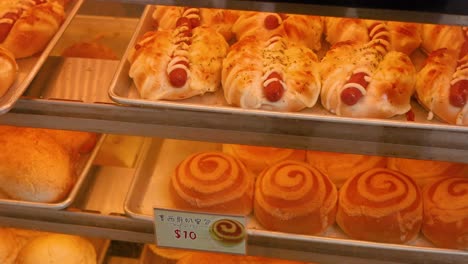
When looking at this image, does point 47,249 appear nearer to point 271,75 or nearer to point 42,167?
point 42,167

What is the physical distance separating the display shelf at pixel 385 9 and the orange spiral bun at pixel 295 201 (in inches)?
22.2

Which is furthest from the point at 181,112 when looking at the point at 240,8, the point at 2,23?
the point at 2,23

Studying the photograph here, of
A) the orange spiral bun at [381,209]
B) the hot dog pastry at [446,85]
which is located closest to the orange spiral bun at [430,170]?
the orange spiral bun at [381,209]

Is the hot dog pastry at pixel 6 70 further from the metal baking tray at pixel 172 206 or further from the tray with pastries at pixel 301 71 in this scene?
the metal baking tray at pixel 172 206

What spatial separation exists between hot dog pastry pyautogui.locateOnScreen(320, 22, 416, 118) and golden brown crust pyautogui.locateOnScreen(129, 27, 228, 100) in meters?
0.32

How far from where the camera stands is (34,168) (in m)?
1.67

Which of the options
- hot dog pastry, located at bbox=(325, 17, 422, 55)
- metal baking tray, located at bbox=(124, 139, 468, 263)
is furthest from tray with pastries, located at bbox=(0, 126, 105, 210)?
hot dog pastry, located at bbox=(325, 17, 422, 55)

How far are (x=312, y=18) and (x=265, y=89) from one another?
40 centimetres

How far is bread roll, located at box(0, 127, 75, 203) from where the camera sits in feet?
5.39

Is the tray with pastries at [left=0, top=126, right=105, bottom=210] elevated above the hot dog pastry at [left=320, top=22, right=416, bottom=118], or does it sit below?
below

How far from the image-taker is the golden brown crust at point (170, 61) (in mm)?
1457

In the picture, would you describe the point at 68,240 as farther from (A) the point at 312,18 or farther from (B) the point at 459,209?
(B) the point at 459,209

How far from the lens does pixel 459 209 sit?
59.0 inches

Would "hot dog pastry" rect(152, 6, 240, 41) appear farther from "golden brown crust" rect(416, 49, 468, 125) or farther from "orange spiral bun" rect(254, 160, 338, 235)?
"golden brown crust" rect(416, 49, 468, 125)
